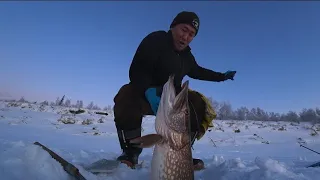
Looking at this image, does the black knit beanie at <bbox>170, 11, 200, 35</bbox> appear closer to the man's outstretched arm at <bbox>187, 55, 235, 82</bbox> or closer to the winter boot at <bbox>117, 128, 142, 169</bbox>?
the man's outstretched arm at <bbox>187, 55, 235, 82</bbox>

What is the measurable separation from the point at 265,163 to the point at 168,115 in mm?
1509

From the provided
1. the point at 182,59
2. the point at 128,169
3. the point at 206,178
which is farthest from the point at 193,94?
the point at 128,169

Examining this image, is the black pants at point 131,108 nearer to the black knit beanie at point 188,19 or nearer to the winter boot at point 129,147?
the winter boot at point 129,147

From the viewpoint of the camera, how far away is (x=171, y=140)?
61.8 inches

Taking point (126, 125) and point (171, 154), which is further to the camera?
point (126, 125)

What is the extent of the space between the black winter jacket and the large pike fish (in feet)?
3.71

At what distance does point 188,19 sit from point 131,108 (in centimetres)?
121

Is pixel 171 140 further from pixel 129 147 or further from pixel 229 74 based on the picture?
pixel 229 74

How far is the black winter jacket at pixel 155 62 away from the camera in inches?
115

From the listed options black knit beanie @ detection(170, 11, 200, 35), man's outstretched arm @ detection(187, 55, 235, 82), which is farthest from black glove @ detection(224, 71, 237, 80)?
black knit beanie @ detection(170, 11, 200, 35)

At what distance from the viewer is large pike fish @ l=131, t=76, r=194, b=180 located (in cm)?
154

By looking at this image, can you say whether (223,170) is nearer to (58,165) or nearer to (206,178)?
(206,178)

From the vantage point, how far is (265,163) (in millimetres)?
2582

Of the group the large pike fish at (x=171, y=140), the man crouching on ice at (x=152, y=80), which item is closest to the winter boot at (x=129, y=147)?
the man crouching on ice at (x=152, y=80)
